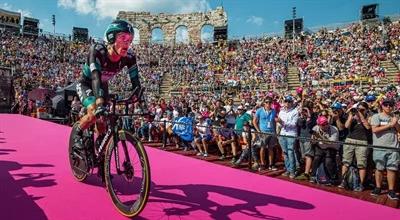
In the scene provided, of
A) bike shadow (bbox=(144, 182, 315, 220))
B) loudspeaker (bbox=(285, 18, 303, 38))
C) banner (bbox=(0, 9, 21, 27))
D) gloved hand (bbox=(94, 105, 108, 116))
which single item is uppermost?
banner (bbox=(0, 9, 21, 27))

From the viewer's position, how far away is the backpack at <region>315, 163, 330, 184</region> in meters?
6.52

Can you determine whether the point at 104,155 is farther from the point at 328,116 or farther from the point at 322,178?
the point at 328,116

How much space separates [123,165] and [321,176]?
4.15m

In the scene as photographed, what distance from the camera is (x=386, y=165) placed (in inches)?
222

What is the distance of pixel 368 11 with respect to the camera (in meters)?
38.7

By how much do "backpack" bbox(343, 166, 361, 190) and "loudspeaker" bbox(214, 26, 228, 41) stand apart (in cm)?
4403

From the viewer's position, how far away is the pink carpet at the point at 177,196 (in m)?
3.76

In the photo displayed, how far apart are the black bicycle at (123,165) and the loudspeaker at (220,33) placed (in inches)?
1819

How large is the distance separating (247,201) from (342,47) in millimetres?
30645

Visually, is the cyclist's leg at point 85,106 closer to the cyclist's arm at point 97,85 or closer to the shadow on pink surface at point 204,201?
the cyclist's arm at point 97,85

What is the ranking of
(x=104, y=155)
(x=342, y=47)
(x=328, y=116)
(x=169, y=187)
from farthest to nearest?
1. (x=342, y=47)
2. (x=328, y=116)
3. (x=169, y=187)
4. (x=104, y=155)

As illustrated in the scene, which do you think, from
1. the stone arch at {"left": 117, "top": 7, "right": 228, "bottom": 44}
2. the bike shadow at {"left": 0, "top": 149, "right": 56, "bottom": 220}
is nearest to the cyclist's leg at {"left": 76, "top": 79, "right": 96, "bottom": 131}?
the bike shadow at {"left": 0, "top": 149, "right": 56, "bottom": 220}

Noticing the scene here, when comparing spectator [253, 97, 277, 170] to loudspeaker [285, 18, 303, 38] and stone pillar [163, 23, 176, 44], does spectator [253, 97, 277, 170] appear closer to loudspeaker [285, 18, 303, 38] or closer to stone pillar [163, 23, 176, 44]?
loudspeaker [285, 18, 303, 38]

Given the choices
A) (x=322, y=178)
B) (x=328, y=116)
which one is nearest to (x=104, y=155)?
(x=322, y=178)
